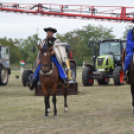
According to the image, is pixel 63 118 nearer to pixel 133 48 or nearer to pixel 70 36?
pixel 133 48

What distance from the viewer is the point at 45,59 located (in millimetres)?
9023

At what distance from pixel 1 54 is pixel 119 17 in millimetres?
13015

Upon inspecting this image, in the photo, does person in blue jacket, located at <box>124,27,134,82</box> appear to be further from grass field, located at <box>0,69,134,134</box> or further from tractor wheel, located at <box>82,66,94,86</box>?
tractor wheel, located at <box>82,66,94,86</box>

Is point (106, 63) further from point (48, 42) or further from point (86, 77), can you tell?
point (48, 42)

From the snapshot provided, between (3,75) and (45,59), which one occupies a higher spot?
(45,59)

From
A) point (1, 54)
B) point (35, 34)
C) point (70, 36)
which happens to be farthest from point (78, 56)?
point (1, 54)

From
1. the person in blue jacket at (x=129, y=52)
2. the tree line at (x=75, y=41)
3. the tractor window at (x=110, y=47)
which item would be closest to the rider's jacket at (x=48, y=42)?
the person in blue jacket at (x=129, y=52)

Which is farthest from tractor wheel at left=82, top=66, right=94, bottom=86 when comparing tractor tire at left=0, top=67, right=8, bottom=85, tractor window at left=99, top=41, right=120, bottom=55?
tractor tire at left=0, top=67, right=8, bottom=85

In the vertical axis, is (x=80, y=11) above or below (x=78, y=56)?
above

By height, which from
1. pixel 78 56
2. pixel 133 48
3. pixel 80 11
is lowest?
pixel 78 56

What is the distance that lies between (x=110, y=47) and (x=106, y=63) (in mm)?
1219

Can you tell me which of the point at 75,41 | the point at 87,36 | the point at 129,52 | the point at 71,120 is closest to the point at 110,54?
the point at 129,52

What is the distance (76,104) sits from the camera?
39.3 ft

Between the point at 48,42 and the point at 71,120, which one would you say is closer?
the point at 71,120
